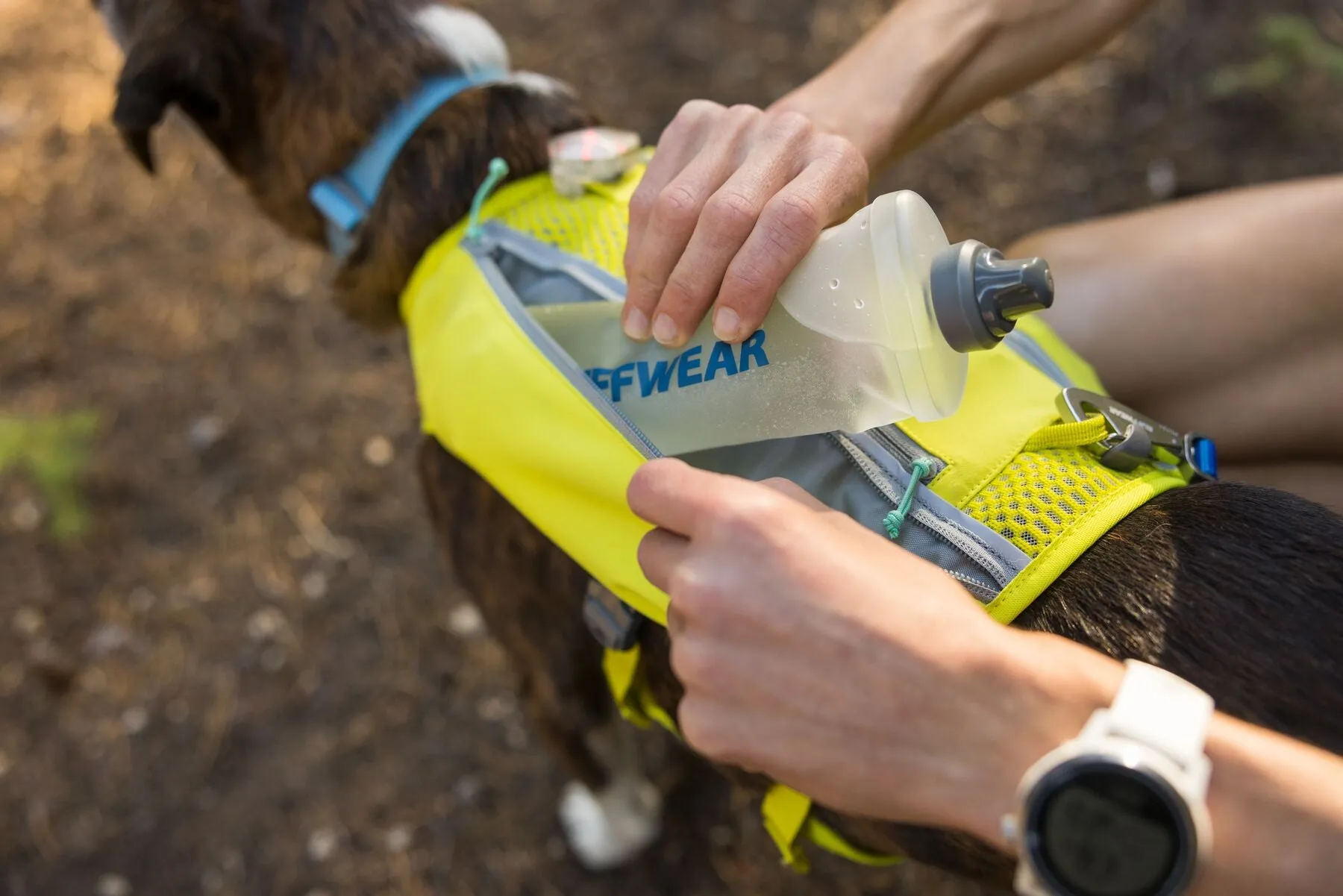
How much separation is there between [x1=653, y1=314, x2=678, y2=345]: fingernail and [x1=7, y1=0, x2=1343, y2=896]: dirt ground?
143 centimetres

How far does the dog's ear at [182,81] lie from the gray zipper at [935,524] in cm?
117

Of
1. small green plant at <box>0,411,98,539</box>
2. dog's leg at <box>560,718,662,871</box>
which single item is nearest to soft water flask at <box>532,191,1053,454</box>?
dog's leg at <box>560,718,662,871</box>

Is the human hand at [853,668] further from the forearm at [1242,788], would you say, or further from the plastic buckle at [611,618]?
the plastic buckle at [611,618]

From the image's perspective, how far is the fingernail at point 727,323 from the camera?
3.29 feet

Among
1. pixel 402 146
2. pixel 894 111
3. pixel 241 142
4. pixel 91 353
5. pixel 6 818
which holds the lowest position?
pixel 6 818

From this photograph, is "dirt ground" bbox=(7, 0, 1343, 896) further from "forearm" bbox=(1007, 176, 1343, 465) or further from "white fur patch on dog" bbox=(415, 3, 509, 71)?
"white fur patch on dog" bbox=(415, 3, 509, 71)

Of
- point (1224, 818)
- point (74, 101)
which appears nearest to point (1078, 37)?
point (1224, 818)

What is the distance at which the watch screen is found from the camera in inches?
27.8

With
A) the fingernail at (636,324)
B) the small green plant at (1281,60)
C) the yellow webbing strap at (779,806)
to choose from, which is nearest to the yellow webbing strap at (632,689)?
the yellow webbing strap at (779,806)

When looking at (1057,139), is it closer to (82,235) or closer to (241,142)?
(241,142)

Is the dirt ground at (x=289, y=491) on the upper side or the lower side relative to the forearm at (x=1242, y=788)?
lower

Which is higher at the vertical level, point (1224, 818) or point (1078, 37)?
point (1078, 37)

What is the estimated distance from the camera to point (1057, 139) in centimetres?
300

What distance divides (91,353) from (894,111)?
8.34 feet
